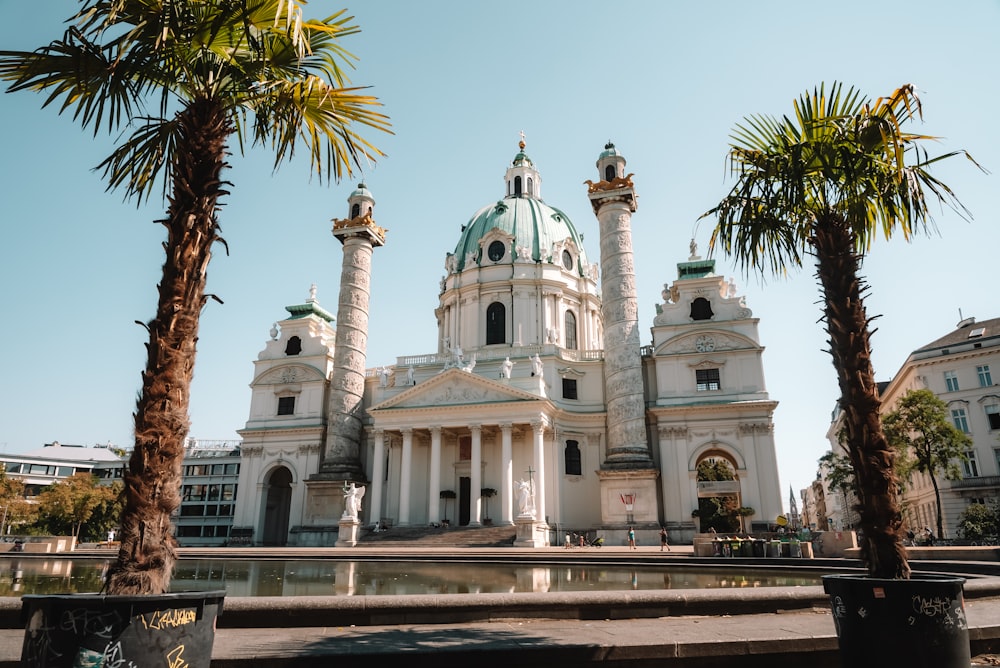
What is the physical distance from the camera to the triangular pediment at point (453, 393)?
3959 cm

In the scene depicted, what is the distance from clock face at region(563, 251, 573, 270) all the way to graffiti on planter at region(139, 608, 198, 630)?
49.2 m

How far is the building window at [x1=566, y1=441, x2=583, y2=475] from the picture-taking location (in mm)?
41781

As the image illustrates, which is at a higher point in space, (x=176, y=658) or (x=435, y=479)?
(x=435, y=479)

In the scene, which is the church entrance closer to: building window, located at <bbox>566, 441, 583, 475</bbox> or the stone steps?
the stone steps

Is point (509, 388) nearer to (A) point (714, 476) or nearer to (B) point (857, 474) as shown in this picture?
(A) point (714, 476)

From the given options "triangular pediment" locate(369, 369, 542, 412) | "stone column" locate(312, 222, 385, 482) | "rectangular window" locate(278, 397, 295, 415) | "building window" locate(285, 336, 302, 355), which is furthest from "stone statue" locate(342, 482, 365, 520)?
"building window" locate(285, 336, 302, 355)

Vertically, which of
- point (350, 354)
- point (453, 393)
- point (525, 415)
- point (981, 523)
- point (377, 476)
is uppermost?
point (350, 354)

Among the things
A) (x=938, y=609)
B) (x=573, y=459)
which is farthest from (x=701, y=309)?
(x=938, y=609)

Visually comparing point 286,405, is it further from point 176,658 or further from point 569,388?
point 176,658

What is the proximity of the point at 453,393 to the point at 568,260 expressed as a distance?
18098 mm

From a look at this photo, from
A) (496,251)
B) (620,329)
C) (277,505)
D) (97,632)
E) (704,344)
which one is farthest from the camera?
(496,251)

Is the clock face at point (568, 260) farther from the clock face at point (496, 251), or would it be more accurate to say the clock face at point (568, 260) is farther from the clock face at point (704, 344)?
the clock face at point (704, 344)

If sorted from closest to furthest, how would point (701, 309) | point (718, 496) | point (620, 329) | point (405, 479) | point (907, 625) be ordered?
point (907, 625) < point (405, 479) < point (620, 329) < point (701, 309) < point (718, 496)

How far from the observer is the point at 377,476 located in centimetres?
4075
